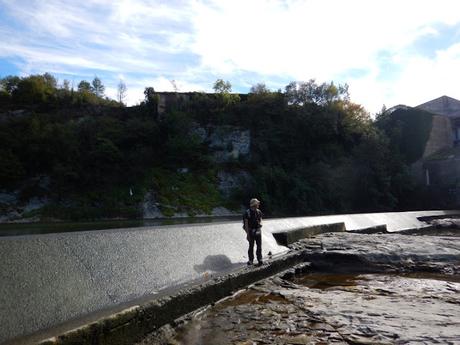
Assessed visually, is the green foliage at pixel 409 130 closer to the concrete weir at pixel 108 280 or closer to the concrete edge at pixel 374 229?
the concrete edge at pixel 374 229

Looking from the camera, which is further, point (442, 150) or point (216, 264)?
point (442, 150)

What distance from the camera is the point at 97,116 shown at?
48.5 metres

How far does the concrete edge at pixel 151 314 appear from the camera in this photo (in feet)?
12.6

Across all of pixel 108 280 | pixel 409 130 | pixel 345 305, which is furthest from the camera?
pixel 409 130

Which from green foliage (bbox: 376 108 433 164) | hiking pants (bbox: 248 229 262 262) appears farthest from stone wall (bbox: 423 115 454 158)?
hiking pants (bbox: 248 229 262 262)

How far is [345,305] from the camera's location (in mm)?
5879

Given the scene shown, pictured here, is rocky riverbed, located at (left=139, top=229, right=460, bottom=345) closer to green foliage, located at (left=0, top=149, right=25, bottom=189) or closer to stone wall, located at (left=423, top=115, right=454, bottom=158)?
green foliage, located at (left=0, top=149, right=25, bottom=189)

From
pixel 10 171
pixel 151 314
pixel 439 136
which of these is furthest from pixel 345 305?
pixel 439 136

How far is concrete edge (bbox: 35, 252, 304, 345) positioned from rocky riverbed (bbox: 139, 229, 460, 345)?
0.12 m

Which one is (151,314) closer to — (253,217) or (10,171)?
(253,217)

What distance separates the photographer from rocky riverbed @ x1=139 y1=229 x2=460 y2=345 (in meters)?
4.62

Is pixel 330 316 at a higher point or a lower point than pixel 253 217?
lower

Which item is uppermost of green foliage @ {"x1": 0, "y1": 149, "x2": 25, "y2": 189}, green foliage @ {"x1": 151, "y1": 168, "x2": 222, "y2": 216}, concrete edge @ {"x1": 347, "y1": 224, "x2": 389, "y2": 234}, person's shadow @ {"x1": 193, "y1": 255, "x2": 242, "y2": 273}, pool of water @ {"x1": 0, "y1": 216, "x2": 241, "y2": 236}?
green foliage @ {"x1": 0, "y1": 149, "x2": 25, "y2": 189}

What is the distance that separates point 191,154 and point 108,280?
37272mm
